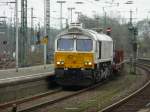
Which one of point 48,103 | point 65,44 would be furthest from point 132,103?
point 65,44

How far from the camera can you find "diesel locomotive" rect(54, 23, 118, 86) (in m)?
27.9

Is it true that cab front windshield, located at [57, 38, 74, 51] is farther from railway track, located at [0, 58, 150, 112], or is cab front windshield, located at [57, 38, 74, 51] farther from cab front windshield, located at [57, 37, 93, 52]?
railway track, located at [0, 58, 150, 112]

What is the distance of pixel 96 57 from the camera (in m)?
28.7

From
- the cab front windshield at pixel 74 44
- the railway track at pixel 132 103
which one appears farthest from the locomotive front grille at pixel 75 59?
the railway track at pixel 132 103

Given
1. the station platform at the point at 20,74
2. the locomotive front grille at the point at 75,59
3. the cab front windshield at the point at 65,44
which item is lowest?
the station platform at the point at 20,74

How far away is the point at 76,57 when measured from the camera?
2806 centimetres

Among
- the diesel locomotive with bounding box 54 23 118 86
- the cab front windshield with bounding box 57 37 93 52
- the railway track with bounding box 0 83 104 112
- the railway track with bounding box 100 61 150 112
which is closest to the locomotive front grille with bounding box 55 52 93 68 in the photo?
the diesel locomotive with bounding box 54 23 118 86

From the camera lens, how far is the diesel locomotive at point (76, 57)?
27.9m

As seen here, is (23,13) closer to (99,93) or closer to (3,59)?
(3,59)

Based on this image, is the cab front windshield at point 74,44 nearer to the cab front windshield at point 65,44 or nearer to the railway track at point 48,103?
the cab front windshield at point 65,44

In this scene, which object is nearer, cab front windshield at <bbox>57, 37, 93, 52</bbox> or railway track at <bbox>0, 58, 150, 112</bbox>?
railway track at <bbox>0, 58, 150, 112</bbox>

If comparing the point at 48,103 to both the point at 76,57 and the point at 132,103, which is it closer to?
the point at 132,103

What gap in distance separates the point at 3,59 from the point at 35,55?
988 cm

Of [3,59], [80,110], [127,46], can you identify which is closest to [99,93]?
[80,110]
